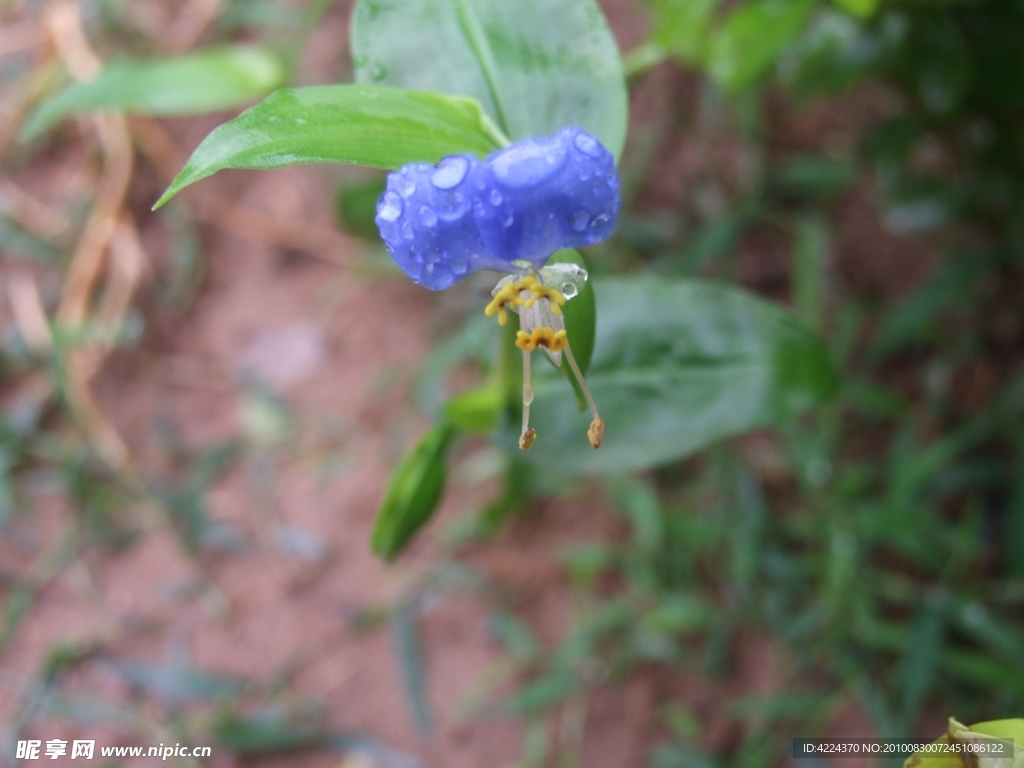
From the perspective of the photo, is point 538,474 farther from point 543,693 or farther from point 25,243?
point 25,243

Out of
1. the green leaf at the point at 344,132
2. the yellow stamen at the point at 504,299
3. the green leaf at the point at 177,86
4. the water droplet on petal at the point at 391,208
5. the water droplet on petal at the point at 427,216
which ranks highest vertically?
the green leaf at the point at 177,86

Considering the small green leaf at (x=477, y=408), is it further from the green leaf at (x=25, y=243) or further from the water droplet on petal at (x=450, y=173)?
the green leaf at (x=25, y=243)

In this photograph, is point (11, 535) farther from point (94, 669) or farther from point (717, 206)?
point (717, 206)

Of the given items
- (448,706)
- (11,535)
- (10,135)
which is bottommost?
(448,706)

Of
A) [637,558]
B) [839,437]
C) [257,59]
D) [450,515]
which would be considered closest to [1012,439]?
[839,437]

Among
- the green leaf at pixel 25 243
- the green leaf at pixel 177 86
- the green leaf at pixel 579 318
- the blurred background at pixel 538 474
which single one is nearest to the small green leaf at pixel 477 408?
the green leaf at pixel 579 318

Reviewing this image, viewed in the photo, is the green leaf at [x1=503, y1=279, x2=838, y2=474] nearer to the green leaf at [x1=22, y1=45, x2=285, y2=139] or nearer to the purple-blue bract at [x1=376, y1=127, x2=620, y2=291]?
the purple-blue bract at [x1=376, y1=127, x2=620, y2=291]
